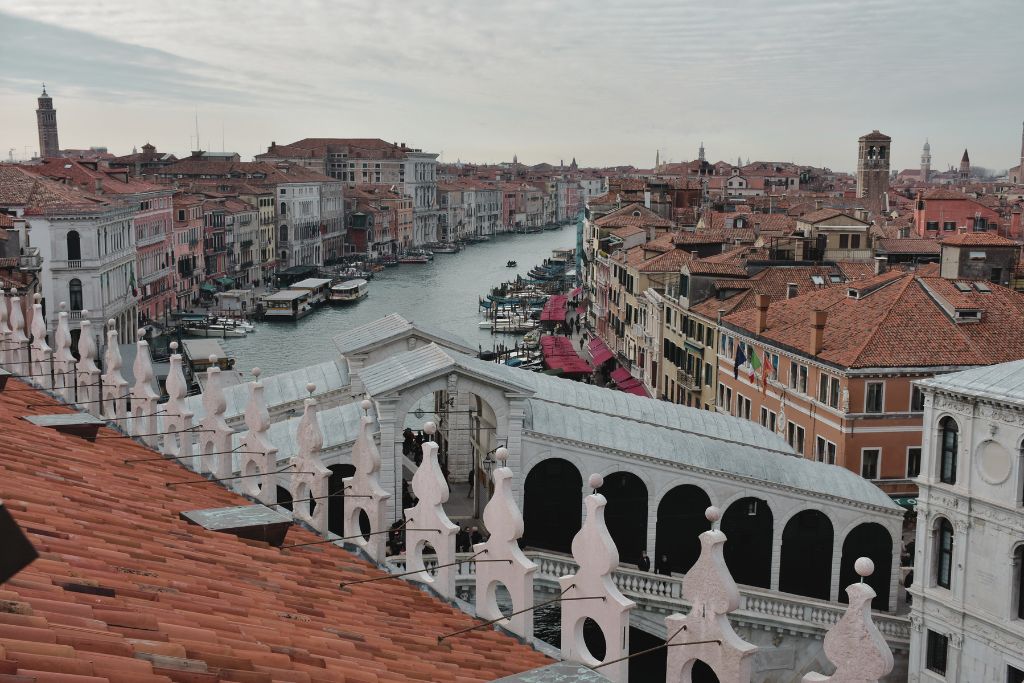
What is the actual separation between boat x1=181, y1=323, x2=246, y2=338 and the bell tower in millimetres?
45406

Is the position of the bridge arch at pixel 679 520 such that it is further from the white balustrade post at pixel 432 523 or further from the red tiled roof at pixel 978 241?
the red tiled roof at pixel 978 241

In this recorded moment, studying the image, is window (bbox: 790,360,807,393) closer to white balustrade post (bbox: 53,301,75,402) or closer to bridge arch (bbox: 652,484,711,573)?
bridge arch (bbox: 652,484,711,573)

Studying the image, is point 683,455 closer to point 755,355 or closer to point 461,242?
point 755,355

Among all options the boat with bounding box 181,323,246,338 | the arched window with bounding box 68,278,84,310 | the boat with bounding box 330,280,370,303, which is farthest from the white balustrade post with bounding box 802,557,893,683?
the boat with bounding box 330,280,370,303

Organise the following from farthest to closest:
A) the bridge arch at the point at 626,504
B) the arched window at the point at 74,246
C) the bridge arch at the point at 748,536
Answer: the arched window at the point at 74,246
the bridge arch at the point at 748,536
the bridge arch at the point at 626,504

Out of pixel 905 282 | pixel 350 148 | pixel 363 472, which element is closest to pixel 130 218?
pixel 905 282

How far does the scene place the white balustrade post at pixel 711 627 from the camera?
3402 millimetres

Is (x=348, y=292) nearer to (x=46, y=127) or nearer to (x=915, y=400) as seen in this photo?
(x=915, y=400)

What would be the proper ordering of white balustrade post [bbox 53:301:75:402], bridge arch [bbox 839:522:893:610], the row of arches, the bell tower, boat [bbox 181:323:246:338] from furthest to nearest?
the bell tower, boat [bbox 181:323:246:338], bridge arch [bbox 839:522:893:610], the row of arches, white balustrade post [bbox 53:301:75:402]

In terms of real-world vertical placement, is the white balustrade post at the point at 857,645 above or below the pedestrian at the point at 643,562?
above

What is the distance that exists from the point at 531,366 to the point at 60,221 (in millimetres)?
16884

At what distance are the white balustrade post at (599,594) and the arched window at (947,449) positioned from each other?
12.7m

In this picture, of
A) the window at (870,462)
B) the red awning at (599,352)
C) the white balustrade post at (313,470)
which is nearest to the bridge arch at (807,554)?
the window at (870,462)

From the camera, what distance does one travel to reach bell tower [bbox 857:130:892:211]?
78.9 m
